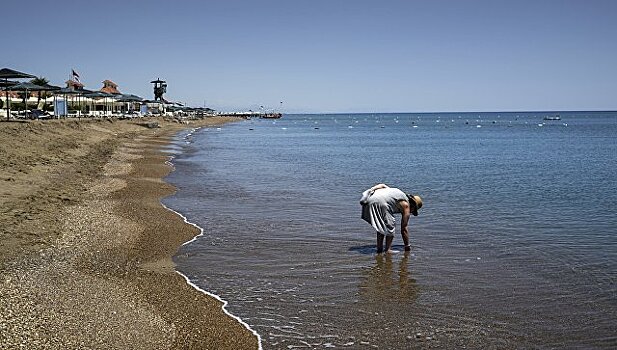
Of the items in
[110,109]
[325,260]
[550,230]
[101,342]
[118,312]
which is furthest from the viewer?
[110,109]

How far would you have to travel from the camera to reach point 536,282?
9.07 m

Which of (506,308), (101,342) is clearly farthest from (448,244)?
(101,342)

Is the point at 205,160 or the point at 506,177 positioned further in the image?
the point at 205,160


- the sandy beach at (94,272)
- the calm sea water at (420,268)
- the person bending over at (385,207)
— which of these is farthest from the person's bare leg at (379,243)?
the sandy beach at (94,272)

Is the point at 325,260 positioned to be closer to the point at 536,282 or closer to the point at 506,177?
the point at 536,282

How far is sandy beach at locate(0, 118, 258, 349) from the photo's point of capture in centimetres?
641

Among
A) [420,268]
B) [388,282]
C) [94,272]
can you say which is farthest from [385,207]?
[94,272]

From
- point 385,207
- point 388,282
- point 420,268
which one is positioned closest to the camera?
point 388,282

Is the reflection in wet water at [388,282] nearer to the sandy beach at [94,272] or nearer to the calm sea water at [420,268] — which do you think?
the calm sea water at [420,268]

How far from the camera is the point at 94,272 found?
884cm

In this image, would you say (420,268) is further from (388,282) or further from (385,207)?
(385,207)

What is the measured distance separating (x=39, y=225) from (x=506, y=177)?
19.6 meters

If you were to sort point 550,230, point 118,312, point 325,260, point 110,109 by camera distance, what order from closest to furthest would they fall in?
point 118,312, point 325,260, point 550,230, point 110,109

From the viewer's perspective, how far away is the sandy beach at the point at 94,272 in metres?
6.41
